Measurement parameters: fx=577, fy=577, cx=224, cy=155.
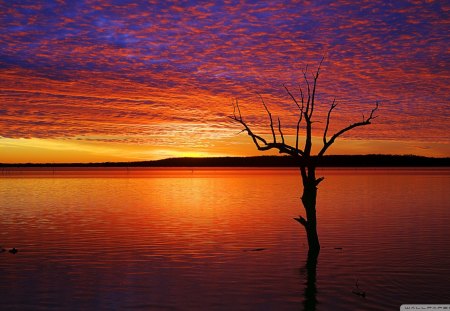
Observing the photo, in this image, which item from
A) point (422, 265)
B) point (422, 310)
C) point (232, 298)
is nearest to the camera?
point (422, 310)

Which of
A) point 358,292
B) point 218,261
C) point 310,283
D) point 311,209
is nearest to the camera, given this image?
point 358,292

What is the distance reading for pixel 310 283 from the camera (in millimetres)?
22406

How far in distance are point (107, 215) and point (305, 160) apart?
26153 mm

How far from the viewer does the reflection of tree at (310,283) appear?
19297 millimetres

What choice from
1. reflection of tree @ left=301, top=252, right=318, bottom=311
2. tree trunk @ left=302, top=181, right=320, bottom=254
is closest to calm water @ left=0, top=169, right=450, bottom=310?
reflection of tree @ left=301, top=252, right=318, bottom=311

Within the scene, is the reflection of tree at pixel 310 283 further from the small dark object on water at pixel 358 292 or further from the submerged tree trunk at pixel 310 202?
the small dark object on water at pixel 358 292

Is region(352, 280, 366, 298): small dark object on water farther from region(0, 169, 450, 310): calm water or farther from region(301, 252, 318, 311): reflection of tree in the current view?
region(301, 252, 318, 311): reflection of tree

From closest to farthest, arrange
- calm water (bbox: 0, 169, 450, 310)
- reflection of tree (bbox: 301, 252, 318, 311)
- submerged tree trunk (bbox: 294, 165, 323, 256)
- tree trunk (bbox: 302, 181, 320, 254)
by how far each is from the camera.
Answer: reflection of tree (bbox: 301, 252, 318, 311)
calm water (bbox: 0, 169, 450, 310)
submerged tree trunk (bbox: 294, 165, 323, 256)
tree trunk (bbox: 302, 181, 320, 254)

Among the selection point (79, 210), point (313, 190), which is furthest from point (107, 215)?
point (313, 190)

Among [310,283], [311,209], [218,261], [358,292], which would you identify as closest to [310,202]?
[311,209]

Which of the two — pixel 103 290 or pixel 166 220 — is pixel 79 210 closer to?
pixel 166 220

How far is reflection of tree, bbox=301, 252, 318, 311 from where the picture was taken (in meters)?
19.3

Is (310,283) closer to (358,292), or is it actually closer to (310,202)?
(358,292)

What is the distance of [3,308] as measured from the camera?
61.4 feet
